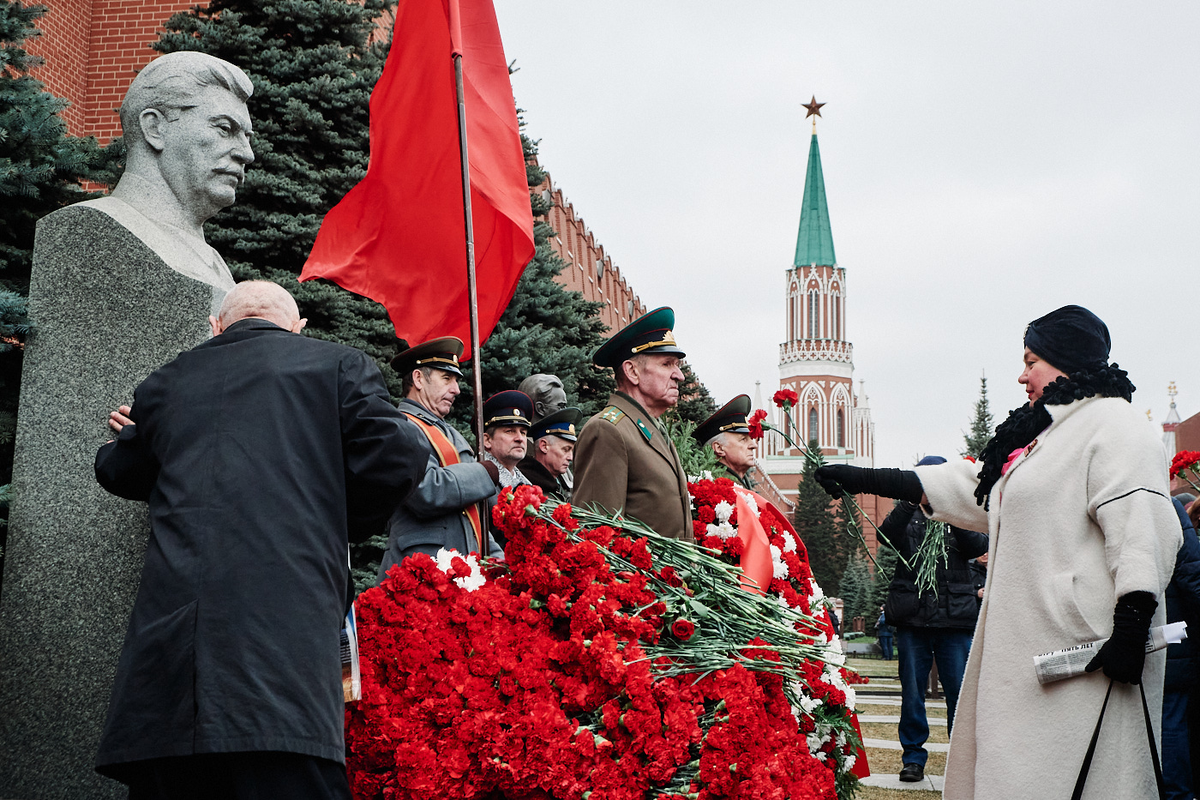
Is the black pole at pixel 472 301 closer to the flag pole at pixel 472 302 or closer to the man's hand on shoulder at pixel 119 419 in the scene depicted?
the flag pole at pixel 472 302

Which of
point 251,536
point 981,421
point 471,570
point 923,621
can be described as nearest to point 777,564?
point 471,570

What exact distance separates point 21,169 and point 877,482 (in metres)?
4.08

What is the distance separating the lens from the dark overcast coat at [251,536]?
244 centimetres

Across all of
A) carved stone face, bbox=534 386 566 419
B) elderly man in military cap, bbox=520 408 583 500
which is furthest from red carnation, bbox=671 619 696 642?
carved stone face, bbox=534 386 566 419

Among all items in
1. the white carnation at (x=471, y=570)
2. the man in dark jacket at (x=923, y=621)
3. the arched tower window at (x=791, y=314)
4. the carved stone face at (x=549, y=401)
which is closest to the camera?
the white carnation at (x=471, y=570)

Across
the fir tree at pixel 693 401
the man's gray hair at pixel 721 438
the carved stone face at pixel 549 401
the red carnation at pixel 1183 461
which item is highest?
the fir tree at pixel 693 401

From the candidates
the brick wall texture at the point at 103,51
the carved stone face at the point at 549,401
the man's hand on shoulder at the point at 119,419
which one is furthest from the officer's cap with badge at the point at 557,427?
the brick wall texture at the point at 103,51

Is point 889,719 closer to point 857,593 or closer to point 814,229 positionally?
point 857,593

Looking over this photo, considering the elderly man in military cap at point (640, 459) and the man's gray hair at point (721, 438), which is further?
the man's gray hair at point (721, 438)

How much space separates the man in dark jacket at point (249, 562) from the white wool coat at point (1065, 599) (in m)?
2.03

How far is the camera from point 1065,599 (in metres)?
3.38

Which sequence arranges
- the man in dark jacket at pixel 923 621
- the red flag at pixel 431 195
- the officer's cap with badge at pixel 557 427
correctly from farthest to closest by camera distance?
1. the man in dark jacket at pixel 923 621
2. the officer's cap with badge at pixel 557 427
3. the red flag at pixel 431 195

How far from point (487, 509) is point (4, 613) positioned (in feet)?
5.69

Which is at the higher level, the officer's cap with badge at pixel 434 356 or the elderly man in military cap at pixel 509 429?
the officer's cap with badge at pixel 434 356
